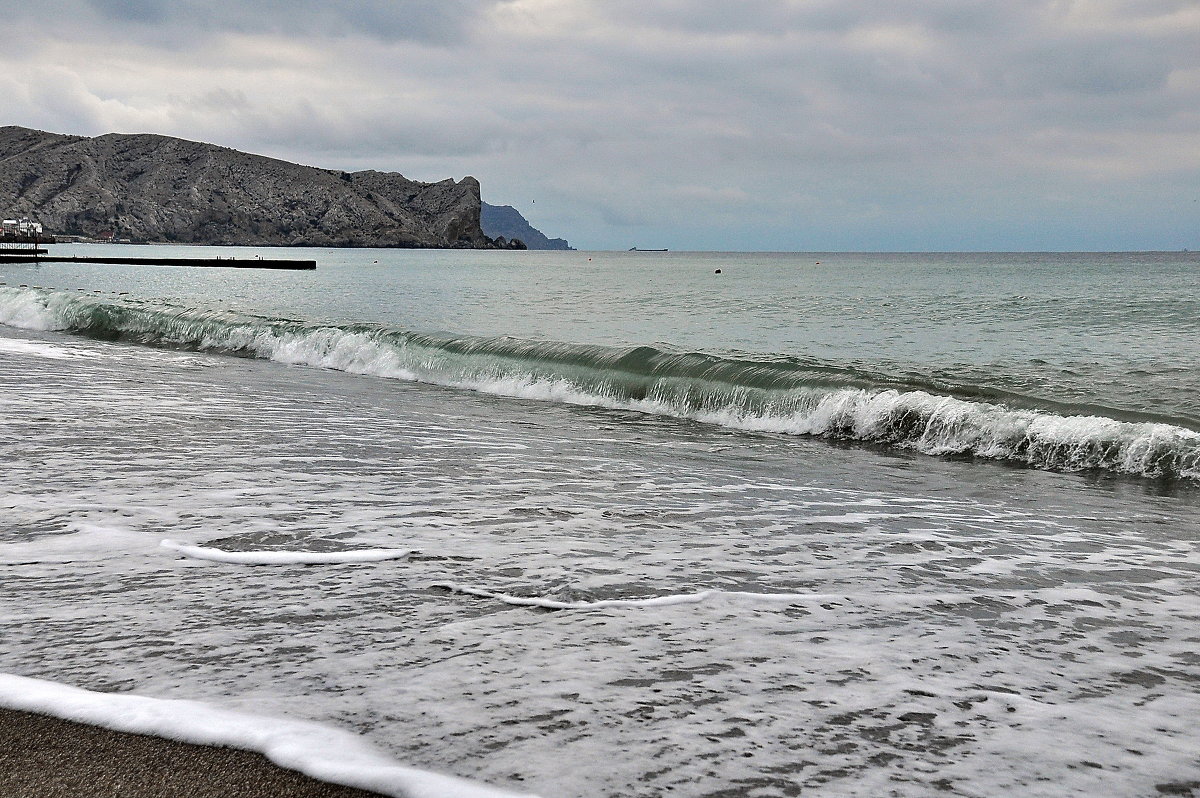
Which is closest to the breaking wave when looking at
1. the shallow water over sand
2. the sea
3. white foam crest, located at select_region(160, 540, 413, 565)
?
the sea

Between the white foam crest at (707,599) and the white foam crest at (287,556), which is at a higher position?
the white foam crest at (707,599)

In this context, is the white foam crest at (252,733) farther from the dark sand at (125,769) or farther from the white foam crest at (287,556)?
the white foam crest at (287,556)

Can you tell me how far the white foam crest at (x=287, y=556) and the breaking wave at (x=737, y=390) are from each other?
7.50 m

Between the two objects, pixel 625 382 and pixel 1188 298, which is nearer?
pixel 625 382

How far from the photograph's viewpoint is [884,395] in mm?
11961

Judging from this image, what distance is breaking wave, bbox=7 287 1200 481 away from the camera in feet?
32.7

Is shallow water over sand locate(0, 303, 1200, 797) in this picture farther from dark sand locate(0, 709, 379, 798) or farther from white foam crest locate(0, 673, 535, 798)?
dark sand locate(0, 709, 379, 798)

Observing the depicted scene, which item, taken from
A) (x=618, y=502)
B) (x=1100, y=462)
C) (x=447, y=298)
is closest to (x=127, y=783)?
(x=618, y=502)

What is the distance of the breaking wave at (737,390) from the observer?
32.7 ft

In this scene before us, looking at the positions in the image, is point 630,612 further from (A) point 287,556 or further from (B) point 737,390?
(B) point 737,390

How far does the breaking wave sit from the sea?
7 centimetres

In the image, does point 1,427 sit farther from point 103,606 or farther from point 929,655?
point 929,655

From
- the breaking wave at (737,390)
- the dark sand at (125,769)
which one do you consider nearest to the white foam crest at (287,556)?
the dark sand at (125,769)

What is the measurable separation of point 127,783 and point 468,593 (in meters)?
1.93
